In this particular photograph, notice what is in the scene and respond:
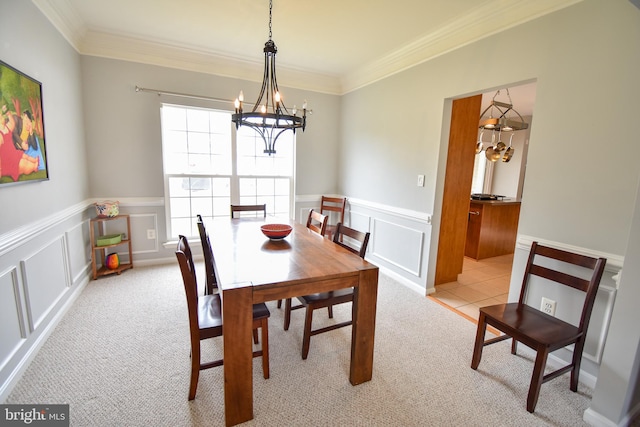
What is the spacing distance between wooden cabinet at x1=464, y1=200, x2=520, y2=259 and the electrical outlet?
230cm

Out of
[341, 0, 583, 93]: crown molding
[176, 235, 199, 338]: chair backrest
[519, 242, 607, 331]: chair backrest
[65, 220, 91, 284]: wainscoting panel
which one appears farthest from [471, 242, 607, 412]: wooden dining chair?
[65, 220, 91, 284]: wainscoting panel

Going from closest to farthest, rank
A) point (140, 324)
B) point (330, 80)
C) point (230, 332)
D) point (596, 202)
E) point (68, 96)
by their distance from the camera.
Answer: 1. point (230, 332)
2. point (596, 202)
3. point (140, 324)
4. point (68, 96)
5. point (330, 80)

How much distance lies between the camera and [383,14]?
250 cm

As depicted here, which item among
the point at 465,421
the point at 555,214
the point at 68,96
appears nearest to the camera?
the point at 465,421

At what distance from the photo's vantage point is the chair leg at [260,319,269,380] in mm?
1692

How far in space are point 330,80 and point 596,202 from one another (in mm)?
3542

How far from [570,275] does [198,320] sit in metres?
2.37

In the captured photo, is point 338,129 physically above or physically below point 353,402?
above

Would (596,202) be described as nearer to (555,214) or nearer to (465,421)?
(555,214)

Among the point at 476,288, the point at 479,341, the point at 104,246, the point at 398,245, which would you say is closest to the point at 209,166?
the point at 104,246

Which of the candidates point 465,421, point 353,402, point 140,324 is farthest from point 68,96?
point 465,421

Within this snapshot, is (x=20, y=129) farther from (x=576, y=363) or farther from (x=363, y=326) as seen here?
(x=576, y=363)

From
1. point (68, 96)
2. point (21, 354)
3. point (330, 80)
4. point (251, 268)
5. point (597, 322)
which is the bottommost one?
point (21, 354)

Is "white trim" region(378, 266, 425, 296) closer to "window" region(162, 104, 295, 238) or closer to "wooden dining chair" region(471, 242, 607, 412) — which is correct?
"wooden dining chair" region(471, 242, 607, 412)
